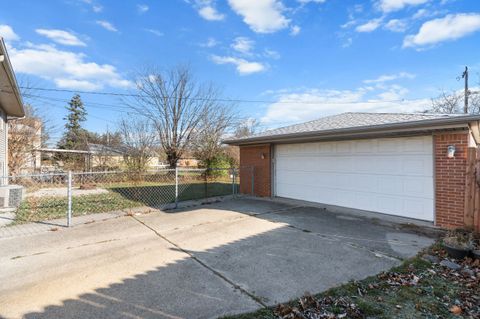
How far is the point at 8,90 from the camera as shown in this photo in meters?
7.62

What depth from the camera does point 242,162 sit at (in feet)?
37.5

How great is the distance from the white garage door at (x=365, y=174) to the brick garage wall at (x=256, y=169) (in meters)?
0.50

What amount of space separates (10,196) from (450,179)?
38.3ft

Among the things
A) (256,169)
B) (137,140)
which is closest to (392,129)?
(256,169)

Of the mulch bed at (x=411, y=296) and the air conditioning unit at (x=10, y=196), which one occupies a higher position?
the air conditioning unit at (x=10, y=196)

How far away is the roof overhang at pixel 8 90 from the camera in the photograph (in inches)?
211

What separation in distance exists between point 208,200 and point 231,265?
5751 millimetres

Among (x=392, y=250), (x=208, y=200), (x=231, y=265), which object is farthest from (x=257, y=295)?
(x=208, y=200)

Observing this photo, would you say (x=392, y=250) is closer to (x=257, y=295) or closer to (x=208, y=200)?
(x=257, y=295)

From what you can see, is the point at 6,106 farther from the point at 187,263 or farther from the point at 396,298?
the point at 396,298

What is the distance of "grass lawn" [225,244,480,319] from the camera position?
2582 mm

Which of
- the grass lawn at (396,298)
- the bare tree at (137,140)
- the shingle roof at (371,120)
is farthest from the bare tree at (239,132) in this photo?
the grass lawn at (396,298)

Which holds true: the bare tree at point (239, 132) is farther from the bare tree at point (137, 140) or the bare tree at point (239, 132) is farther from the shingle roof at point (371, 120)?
the shingle roof at point (371, 120)

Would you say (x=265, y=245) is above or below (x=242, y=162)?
below
